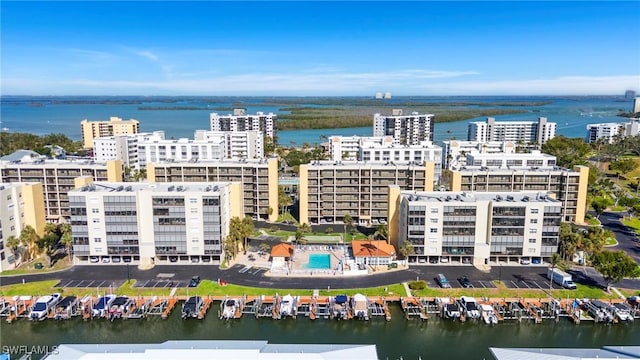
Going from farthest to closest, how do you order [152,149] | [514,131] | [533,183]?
1. [514,131]
2. [152,149]
3. [533,183]

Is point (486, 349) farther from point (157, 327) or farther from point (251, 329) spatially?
point (157, 327)

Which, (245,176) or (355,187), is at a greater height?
(245,176)

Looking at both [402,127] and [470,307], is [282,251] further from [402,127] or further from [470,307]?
[402,127]

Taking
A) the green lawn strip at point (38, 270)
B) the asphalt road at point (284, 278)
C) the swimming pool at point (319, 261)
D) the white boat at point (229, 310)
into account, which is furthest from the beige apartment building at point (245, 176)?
the white boat at point (229, 310)

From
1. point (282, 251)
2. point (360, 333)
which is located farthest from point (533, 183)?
point (360, 333)

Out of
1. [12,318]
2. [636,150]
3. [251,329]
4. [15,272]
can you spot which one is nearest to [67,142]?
[15,272]

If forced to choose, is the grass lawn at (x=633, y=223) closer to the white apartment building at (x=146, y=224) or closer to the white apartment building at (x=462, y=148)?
the white apartment building at (x=462, y=148)
